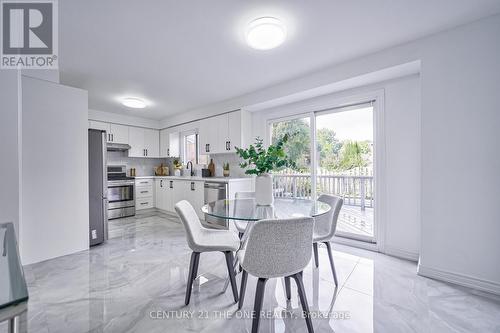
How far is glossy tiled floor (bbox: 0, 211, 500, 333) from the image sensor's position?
1523 mm

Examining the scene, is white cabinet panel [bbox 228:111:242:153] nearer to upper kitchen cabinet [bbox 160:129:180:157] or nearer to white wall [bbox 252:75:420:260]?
upper kitchen cabinet [bbox 160:129:180:157]

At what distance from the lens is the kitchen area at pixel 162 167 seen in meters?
3.17

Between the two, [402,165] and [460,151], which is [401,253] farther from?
[460,151]

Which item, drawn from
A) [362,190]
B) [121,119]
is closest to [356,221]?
[362,190]

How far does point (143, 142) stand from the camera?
18.3 ft

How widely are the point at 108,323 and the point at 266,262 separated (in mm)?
1299

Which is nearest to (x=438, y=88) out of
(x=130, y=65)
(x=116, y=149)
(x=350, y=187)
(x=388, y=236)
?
(x=388, y=236)

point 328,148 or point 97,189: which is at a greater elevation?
point 328,148

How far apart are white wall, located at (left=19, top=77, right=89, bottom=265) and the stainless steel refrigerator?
16 cm

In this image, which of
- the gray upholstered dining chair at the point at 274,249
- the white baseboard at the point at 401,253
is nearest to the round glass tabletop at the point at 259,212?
the gray upholstered dining chair at the point at 274,249

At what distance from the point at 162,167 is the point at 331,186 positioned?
4.53 m

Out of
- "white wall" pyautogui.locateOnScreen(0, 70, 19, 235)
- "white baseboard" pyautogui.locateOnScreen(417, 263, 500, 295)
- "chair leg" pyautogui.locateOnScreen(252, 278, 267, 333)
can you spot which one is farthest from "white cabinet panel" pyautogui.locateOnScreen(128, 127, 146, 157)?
"white baseboard" pyautogui.locateOnScreen(417, 263, 500, 295)

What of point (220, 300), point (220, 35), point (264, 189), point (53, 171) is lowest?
point (220, 300)

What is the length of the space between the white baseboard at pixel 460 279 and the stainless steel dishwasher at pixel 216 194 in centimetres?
280
